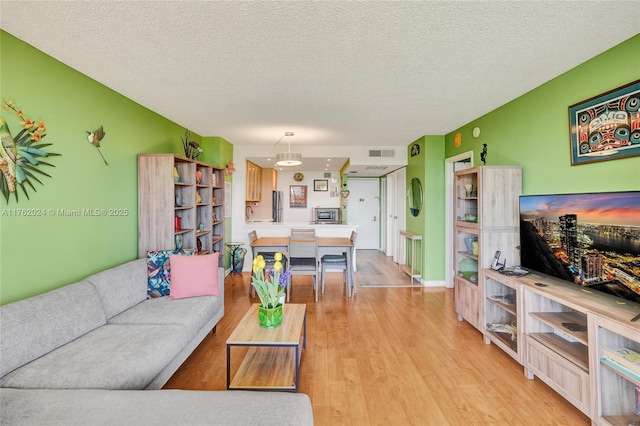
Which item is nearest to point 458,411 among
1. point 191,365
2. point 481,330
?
point 481,330

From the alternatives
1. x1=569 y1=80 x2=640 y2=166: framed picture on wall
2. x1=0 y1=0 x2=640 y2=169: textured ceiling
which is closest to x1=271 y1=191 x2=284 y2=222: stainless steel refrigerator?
x1=0 y1=0 x2=640 y2=169: textured ceiling

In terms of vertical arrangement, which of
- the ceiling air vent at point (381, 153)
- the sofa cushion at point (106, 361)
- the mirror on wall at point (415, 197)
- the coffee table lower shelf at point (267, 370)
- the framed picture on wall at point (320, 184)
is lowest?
the coffee table lower shelf at point (267, 370)

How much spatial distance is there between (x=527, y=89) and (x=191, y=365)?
388 centimetres

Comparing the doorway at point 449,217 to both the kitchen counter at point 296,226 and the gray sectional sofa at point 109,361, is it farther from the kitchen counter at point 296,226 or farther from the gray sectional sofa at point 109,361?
the gray sectional sofa at point 109,361

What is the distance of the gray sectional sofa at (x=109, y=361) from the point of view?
1.23m

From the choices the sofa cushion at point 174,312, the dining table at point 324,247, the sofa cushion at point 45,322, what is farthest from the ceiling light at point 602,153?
the sofa cushion at point 45,322

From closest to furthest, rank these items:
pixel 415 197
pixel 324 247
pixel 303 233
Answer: pixel 324 247 → pixel 303 233 → pixel 415 197

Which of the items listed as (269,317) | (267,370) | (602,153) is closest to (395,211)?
(602,153)

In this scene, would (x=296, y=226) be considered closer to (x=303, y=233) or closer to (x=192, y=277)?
(x=303, y=233)

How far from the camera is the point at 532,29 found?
1857 millimetres

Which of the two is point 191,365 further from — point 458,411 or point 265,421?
point 458,411

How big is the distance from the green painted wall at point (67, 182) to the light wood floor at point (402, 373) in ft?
4.12

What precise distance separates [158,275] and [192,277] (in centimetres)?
37

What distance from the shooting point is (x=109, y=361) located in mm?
1674
